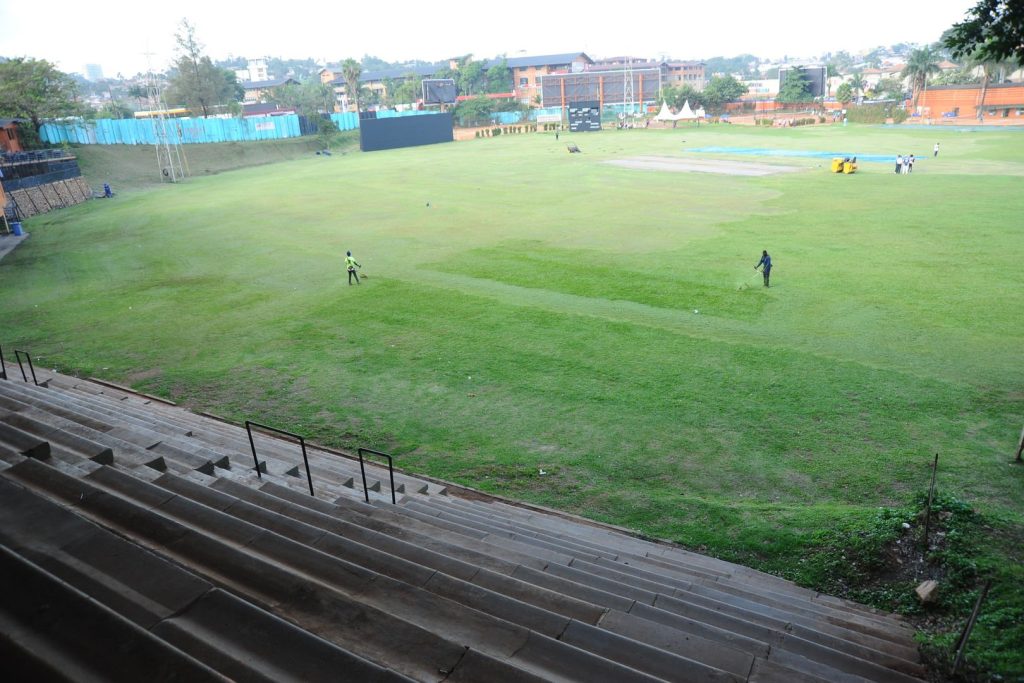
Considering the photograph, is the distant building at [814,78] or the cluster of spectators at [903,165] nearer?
the cluster of spectators at [903,165]

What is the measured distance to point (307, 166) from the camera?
6956 centimetres

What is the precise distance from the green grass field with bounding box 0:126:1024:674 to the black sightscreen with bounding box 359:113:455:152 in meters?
48.4

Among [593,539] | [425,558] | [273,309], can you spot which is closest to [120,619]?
[425,558]

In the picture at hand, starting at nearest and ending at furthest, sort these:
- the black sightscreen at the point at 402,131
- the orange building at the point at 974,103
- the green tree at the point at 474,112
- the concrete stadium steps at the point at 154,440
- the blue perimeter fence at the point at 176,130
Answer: the concrete stadium steps at the point at 154,440 < the blue perimeter fence at the point at 176,130 < the orange building at the point at 974,103 < the black sightscreen at the point at 402,131 < the green tree at the point at 474,112

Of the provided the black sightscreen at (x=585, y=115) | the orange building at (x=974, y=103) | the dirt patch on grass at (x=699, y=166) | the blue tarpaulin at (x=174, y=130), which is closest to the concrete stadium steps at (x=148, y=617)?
the dirt patch on grass at (x=699, y=166)

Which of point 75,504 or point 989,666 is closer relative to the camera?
point 75,504

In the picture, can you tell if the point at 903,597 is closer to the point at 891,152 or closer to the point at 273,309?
the point at 273,309

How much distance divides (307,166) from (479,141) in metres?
28.5

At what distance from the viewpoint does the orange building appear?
82000 millimetres

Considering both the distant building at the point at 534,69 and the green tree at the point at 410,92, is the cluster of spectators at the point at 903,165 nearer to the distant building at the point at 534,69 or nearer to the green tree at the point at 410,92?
the green tree at the point at 410,92

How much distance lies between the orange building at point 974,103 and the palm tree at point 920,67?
6186 mm

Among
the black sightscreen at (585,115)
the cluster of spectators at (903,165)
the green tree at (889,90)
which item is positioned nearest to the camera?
the cluster of spectators at (903,165)

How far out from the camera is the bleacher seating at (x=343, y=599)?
11.0ft

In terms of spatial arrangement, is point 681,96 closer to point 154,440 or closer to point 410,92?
point 410,92
